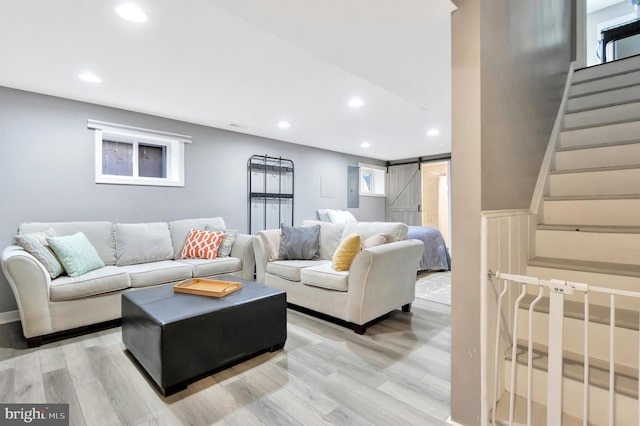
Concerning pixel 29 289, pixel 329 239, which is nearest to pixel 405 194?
pixel 329 239

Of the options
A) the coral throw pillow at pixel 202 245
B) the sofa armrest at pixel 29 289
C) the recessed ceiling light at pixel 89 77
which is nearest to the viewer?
the sofa armrest at pixel 29 289

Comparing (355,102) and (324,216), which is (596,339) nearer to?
(355,102)

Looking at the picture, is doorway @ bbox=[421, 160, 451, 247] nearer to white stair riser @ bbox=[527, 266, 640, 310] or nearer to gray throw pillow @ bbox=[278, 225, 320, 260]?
gray throw pillow @ bbox=[278, 225, 320, 260]

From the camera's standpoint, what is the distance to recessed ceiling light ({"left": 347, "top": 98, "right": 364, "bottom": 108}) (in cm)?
339

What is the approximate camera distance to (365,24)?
1.75 meters

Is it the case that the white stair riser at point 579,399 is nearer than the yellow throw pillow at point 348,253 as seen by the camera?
Yes

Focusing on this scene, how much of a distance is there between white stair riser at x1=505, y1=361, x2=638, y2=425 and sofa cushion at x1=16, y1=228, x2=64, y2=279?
337cm

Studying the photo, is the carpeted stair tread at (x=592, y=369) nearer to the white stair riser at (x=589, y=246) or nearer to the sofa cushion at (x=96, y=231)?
the white stair riser at (x=589, y=246)

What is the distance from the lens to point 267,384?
186cm

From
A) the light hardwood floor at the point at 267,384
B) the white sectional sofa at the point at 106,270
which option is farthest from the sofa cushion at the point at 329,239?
the light hardwood floor at the point at 267,384

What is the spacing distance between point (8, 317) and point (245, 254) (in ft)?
7.61

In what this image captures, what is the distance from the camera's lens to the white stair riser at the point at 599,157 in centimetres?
201

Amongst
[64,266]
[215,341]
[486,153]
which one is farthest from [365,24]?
[64,266]

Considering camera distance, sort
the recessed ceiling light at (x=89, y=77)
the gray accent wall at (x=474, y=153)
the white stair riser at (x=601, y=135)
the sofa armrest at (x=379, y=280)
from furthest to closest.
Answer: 1. the recessed ceiling light at (x=89, y=77)
2. the sofa armrest at (x=379, y=280)
3. the white stair riser at (x=601, y=135)
4. the gray accent wall at (x=474, y=153)
